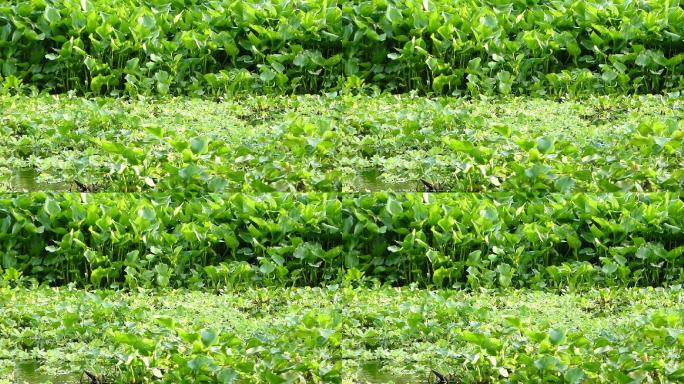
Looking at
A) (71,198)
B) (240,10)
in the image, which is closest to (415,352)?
(71,198)

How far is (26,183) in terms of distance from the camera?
7.70m

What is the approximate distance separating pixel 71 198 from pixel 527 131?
9.28 feet

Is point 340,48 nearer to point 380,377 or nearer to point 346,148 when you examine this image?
point 346,148

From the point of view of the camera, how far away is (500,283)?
725 cm

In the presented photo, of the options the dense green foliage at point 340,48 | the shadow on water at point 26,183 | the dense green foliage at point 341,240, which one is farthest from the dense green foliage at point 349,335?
the dense green foliage at point 340,48

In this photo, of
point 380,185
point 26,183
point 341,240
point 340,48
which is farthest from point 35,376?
point 340,48

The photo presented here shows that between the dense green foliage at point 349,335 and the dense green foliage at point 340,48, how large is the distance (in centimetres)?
245

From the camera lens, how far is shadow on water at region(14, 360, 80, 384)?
6.13 m

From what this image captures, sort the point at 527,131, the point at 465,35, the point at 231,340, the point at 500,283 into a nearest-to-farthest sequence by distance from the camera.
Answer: the point at 231,340, the point at 500,283, the point at 527,131, the point at 465,35

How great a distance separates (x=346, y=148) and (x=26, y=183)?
1912mm

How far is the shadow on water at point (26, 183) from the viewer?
764 centimetres

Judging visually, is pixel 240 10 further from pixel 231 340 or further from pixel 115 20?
pixel 231 340

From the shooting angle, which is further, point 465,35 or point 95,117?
point 465,35

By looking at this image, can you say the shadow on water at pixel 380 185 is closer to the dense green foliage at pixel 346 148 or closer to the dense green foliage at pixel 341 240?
the dense green foliage at pixel 346 148
